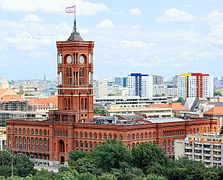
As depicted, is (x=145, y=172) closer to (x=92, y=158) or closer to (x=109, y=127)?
(x=92, y=158)

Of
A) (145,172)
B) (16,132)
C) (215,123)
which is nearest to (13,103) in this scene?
(16,132)

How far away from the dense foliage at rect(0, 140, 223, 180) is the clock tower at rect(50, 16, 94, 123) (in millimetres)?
19523

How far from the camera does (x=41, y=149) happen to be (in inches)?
5182

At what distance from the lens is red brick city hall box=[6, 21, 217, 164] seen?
125312 mm

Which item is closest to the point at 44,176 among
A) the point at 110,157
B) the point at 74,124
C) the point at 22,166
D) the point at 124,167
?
the point at 22,166

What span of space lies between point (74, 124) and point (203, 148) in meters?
25.9

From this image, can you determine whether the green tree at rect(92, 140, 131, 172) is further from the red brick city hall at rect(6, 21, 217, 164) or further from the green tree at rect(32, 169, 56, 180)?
the red brick city hall at rect(6, 21, 217, 164)

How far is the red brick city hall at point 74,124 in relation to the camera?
411ft

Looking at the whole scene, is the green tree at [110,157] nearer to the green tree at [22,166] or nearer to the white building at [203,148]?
the green tree at [22,166]

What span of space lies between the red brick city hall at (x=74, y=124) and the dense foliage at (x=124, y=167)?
1395 centimetres

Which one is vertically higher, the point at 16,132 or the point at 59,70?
the point at 59,70

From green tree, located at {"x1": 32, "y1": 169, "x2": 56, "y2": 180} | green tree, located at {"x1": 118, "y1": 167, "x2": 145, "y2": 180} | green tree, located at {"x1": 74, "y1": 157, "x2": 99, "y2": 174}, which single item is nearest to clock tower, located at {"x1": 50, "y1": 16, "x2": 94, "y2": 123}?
green tree, located at {"x1": 74, "y1": 157, "x2": 99, "y2": 174}

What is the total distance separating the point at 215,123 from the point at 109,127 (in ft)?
88.2

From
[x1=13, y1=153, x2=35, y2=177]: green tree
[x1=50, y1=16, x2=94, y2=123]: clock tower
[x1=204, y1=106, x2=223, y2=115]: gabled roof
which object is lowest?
[x1=13, y1=153, x2=35, y2=177]: green tree
